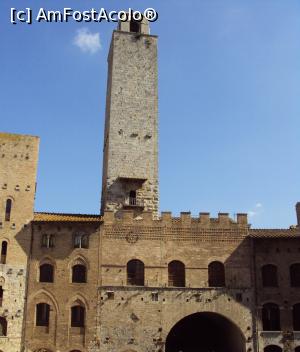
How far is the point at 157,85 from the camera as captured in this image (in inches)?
1793

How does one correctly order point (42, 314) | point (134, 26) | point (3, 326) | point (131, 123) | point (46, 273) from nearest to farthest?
point (3, 326) → point (42, 314) → point (46, 273) → point (131, 123) → point (134, 26)

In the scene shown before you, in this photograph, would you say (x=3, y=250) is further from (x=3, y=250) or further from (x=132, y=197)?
(x=132, y=197)

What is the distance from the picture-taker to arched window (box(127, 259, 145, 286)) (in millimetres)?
37219

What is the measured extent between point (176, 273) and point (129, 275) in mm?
3586

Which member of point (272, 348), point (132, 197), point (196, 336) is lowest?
point (272, 348)

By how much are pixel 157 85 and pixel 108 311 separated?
20756 millimetres

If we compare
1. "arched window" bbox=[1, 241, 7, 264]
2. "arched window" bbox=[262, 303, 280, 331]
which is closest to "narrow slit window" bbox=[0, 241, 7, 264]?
"arched window" bbox=[1, 241, 7, 264]

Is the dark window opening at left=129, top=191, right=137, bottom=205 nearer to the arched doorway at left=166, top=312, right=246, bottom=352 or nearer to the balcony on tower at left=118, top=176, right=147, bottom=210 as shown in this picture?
the balcony on tower at left=118, top=176, right=147, bottom=210

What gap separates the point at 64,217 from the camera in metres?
38.8

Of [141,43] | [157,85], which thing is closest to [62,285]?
[157,85]

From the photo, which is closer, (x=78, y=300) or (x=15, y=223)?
(x=78, y=300)

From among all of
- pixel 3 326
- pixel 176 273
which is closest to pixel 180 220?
pixel 176 273

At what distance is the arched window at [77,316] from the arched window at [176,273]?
6.86 metres

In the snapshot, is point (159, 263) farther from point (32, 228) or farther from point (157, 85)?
point (157, 85)
